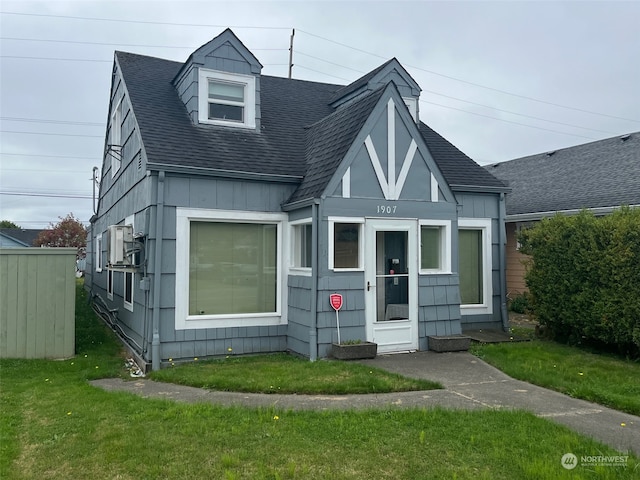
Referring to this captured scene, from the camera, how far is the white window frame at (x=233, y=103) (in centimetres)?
1042

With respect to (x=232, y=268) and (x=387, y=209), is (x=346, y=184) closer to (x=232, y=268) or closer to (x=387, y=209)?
(x=387, y=209)

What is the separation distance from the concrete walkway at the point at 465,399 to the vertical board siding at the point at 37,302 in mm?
2093

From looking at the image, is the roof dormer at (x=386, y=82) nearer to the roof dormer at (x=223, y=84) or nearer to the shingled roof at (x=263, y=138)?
the shingled roof at (x=263, y=138)

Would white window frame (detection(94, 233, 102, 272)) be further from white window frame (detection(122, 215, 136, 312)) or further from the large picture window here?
the large picture window

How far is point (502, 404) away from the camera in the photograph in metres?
6.02

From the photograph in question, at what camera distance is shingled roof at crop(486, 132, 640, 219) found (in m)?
13.9

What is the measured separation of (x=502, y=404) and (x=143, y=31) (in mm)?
22418

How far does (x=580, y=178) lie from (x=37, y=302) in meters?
15.1

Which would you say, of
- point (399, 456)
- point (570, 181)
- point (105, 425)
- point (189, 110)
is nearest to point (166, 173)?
point (189, 110)

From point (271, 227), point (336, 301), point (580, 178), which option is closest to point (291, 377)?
point (336, 301)

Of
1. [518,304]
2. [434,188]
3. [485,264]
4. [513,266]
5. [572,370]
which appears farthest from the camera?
[513,266]

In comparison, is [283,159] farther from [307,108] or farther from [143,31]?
[143,31]

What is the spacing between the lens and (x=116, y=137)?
1338 cm

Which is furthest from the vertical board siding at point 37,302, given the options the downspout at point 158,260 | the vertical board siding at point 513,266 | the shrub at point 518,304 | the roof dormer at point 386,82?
the vertical board siding at point 513,266
